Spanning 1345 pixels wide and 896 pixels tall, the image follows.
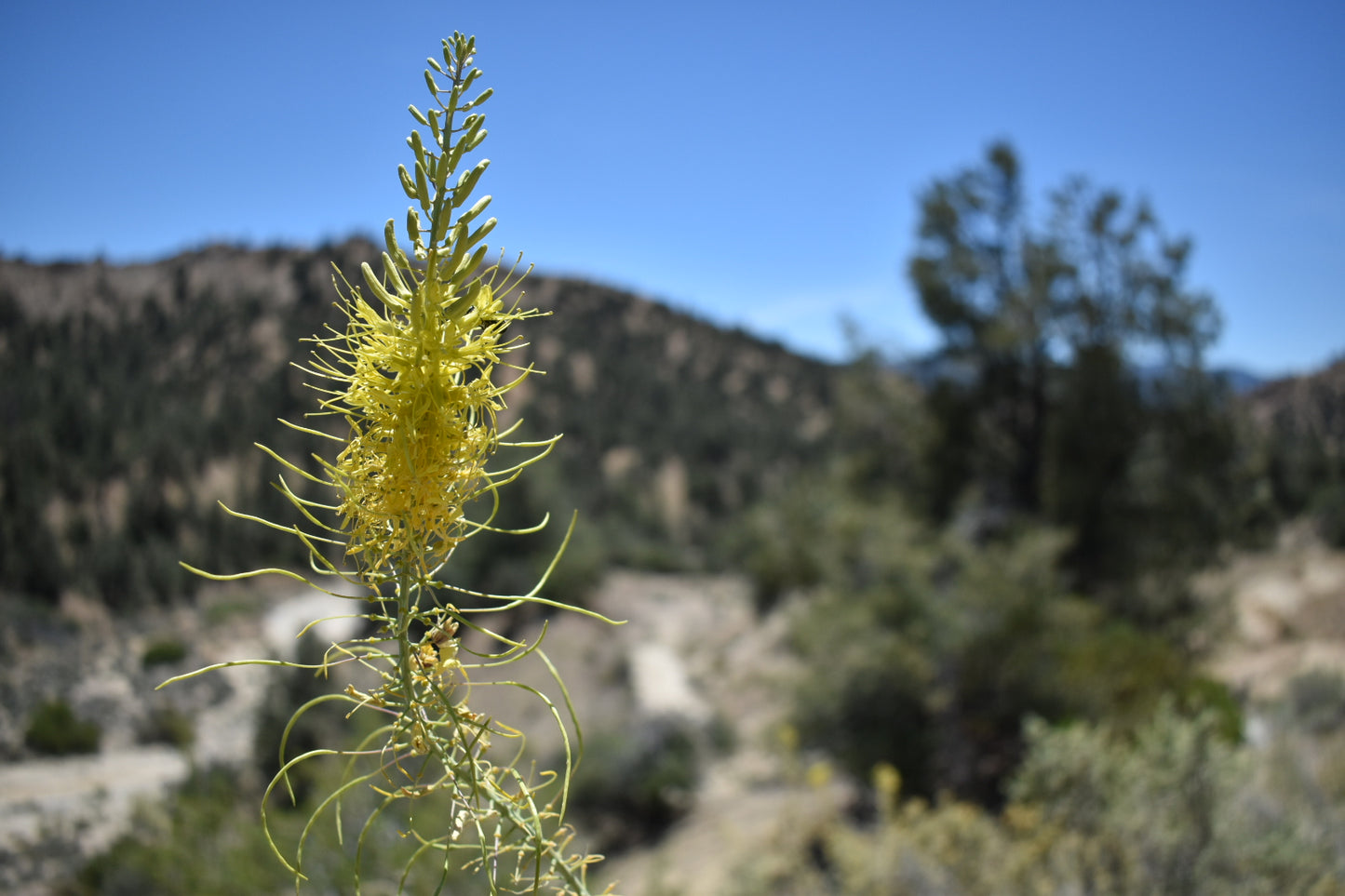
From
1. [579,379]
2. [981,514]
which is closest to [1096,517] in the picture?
[981,514]

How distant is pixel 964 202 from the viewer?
611 inches

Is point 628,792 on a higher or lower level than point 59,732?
lower

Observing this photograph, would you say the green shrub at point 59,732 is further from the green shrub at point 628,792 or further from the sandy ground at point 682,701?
the green shrub at point 628,792

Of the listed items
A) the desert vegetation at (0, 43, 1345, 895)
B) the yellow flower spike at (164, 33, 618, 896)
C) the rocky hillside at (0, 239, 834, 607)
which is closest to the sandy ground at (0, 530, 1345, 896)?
the desert vegetation at (0, 43, 1345, 895)

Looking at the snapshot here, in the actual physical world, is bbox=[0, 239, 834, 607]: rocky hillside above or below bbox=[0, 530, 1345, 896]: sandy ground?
above

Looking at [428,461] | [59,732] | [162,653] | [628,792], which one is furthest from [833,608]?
[428,461]

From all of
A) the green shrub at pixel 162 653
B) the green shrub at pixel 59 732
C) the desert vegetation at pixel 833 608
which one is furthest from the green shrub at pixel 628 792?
the green shrub at pixel 59 732

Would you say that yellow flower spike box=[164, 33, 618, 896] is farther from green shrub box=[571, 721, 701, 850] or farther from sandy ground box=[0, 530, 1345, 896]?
green shrub box=[571, 721, 701, 850]

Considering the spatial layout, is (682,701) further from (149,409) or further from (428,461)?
(428,461)

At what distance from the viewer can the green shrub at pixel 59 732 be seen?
5152 millimetres

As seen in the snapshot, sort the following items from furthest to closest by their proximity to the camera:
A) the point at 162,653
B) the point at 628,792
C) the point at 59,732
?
the point at 628,792 → the point at 162,653 → the point at 59,732

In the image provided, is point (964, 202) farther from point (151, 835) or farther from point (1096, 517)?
point (151, 835)

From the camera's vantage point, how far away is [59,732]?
5.47 metres

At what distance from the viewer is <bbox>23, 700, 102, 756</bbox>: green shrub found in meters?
5.15
